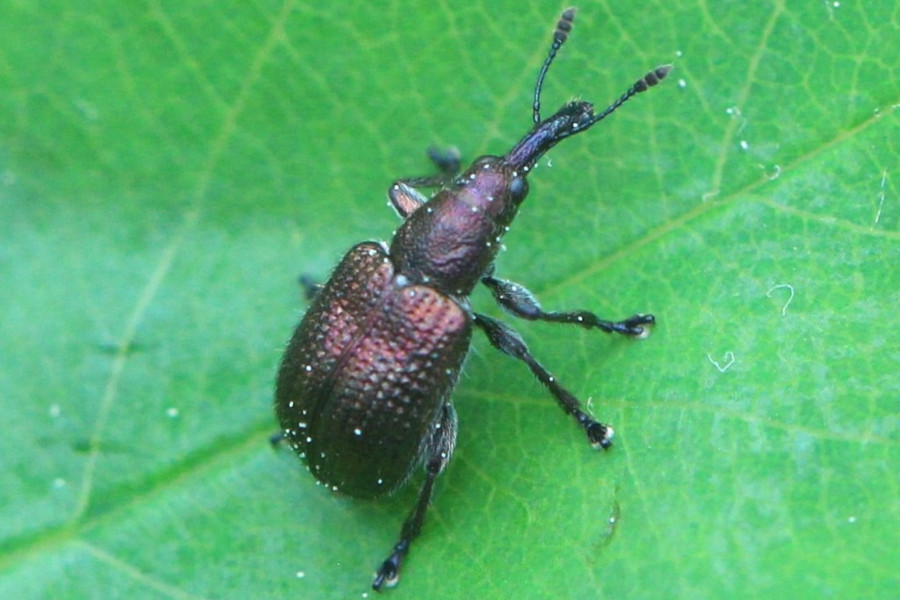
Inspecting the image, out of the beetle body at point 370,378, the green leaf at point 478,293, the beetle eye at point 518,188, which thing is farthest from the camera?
the beetle eye at point 518,188

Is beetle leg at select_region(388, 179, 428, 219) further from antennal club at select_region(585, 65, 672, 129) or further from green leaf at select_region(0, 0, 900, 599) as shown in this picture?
antennal club at select_region(585, 65, 672, 129)

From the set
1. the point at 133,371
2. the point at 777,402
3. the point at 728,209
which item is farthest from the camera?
the point at 133,371

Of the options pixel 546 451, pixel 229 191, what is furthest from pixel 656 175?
pixel 229 191

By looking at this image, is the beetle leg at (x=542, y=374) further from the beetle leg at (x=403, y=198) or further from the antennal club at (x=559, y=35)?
the antennal club at (x=559, y=35)

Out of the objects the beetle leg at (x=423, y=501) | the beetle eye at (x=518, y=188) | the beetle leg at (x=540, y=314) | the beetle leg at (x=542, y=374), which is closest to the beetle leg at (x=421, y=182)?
the beetle eye at (x=518, y=188)

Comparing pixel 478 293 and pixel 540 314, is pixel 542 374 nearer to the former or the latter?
pixel 540 314

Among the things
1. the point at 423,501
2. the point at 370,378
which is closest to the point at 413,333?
the point at 370,378

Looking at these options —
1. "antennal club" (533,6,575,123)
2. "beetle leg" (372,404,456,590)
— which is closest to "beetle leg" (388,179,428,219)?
"antennal club" (533,6,575,123)

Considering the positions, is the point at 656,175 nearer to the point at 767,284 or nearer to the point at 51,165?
the point at 767,284
